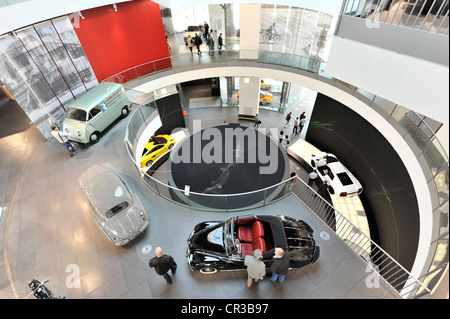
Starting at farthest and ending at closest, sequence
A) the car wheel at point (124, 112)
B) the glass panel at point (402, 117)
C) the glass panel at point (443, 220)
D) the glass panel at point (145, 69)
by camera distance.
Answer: the glass panel at point (145, 69) → the car wheel at point (124, 112) → the glass panel at point (402, 117) → the glass panel at point (443, 220)

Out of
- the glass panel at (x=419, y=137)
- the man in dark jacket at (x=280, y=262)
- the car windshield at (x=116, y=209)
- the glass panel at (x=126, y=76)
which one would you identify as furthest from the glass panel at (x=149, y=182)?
the glass panel at (x=419, y=137)

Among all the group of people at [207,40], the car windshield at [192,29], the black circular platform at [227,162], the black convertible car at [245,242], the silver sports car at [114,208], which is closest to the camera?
the black convertible car at [245,242]

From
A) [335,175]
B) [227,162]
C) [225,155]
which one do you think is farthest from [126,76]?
[335,175]

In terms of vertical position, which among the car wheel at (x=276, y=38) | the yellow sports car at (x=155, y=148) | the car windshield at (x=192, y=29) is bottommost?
the yellow sports car at (x=155, y=148)

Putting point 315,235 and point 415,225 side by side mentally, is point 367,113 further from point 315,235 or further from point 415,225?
point 315,235

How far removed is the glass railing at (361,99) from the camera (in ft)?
17.2

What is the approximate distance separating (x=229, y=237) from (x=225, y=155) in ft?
26.5

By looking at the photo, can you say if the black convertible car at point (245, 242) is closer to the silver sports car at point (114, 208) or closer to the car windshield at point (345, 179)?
the silver sports car at point (114, 208)

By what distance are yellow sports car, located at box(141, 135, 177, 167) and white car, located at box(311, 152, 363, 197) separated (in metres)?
8.47

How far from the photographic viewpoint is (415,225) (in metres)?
7.52

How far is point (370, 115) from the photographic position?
29.5ft

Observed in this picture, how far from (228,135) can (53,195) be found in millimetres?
9556

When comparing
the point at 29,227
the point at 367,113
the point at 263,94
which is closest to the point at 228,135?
the point at 263,94

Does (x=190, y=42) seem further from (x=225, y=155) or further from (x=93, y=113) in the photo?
(x=93, y=113)
